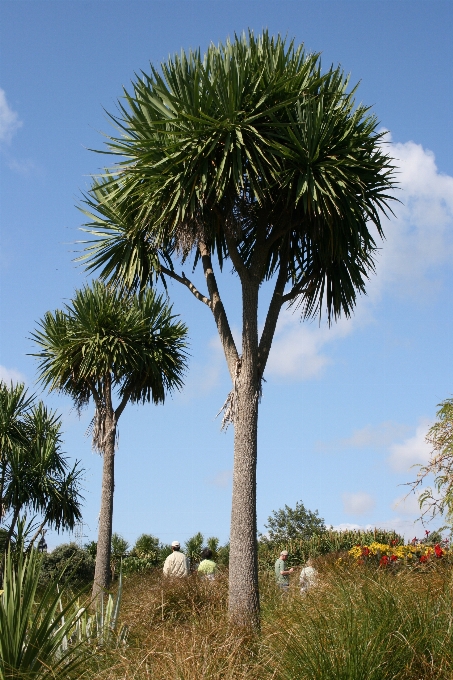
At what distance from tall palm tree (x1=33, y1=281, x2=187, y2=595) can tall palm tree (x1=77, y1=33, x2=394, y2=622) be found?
4645mm

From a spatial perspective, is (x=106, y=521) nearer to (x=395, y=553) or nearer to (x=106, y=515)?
(x=106, y=515)

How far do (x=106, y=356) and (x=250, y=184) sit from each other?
6114mm

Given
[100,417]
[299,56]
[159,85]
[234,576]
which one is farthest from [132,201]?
[100,417]

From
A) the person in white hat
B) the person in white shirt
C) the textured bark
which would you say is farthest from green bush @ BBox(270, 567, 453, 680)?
the person in white hat

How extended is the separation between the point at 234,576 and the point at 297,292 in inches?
145

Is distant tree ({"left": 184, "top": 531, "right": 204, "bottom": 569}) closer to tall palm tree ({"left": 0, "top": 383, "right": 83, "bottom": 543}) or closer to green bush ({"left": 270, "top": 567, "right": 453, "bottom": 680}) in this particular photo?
tall palm tree ({"left": 0, "top": 383, "right": 83, "bottom": 543})

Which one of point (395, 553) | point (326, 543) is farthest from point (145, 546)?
point (395, 553)

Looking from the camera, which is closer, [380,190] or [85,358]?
[380,190]

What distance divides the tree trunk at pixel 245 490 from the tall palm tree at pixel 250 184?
0.01 m

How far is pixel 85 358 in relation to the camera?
14320 mm

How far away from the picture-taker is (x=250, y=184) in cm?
903

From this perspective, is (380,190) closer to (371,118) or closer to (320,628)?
(371,118)

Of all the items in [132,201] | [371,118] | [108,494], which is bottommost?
[108,494]

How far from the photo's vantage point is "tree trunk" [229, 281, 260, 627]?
7.86 m
